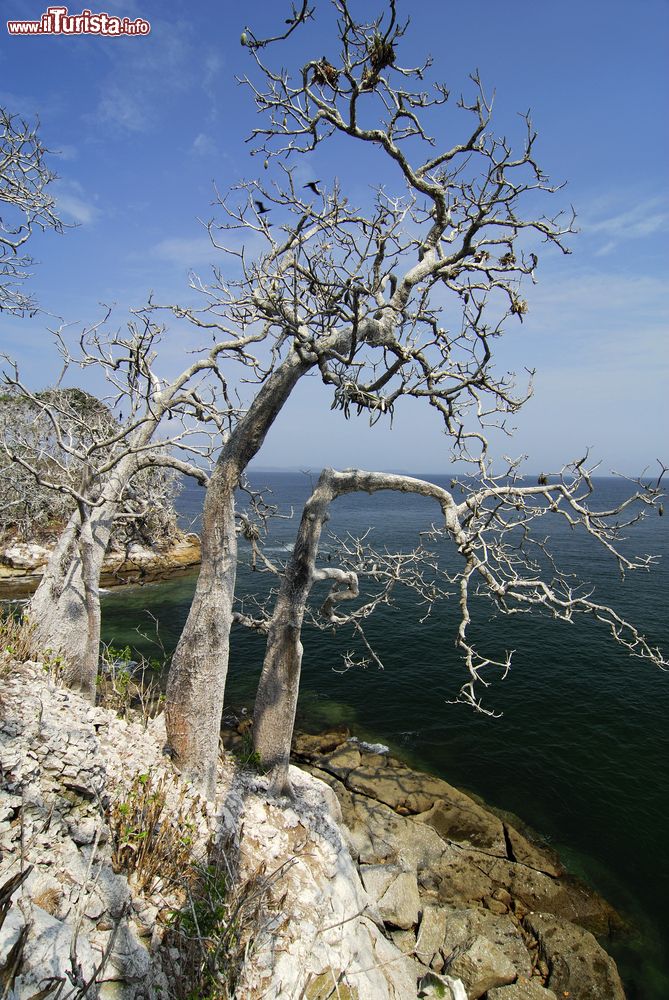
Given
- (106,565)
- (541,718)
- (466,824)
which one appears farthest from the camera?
(106,565)

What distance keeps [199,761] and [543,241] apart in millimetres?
9236

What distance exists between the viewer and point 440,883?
29.2ft

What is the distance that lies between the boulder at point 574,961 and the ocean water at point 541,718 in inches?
24.8

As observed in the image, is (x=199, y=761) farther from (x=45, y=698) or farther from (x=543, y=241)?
(x=543, y=241)

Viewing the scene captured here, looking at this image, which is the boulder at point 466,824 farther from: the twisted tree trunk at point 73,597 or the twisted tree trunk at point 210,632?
the twisted tree trunk at point 73,597

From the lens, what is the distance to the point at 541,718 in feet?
50.6

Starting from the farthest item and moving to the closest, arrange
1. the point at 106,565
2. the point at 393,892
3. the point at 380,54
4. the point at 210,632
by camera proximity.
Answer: the point at 106,565 < the point at 393,892 < the point at 210,632 < the point at 380,54

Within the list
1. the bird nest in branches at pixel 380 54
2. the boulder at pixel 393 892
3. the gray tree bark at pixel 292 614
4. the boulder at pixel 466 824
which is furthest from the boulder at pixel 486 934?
the bird nest in branches at pixel 380 54

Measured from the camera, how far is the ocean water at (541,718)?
400 inches

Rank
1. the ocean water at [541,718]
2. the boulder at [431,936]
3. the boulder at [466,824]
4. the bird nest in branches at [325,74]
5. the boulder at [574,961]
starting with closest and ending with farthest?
the bird nest in branches at [325,74] → the boulder at [431,936] → the boulder at [574,961] → the boulder at [466,824] → the ocean water at [541,718]

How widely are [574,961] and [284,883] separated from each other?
16.8ft

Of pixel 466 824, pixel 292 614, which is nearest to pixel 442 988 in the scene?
pixel 466 824

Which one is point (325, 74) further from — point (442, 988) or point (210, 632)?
point (442, 988)

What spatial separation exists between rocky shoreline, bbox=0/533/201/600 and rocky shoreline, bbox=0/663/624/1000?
1491 cm
